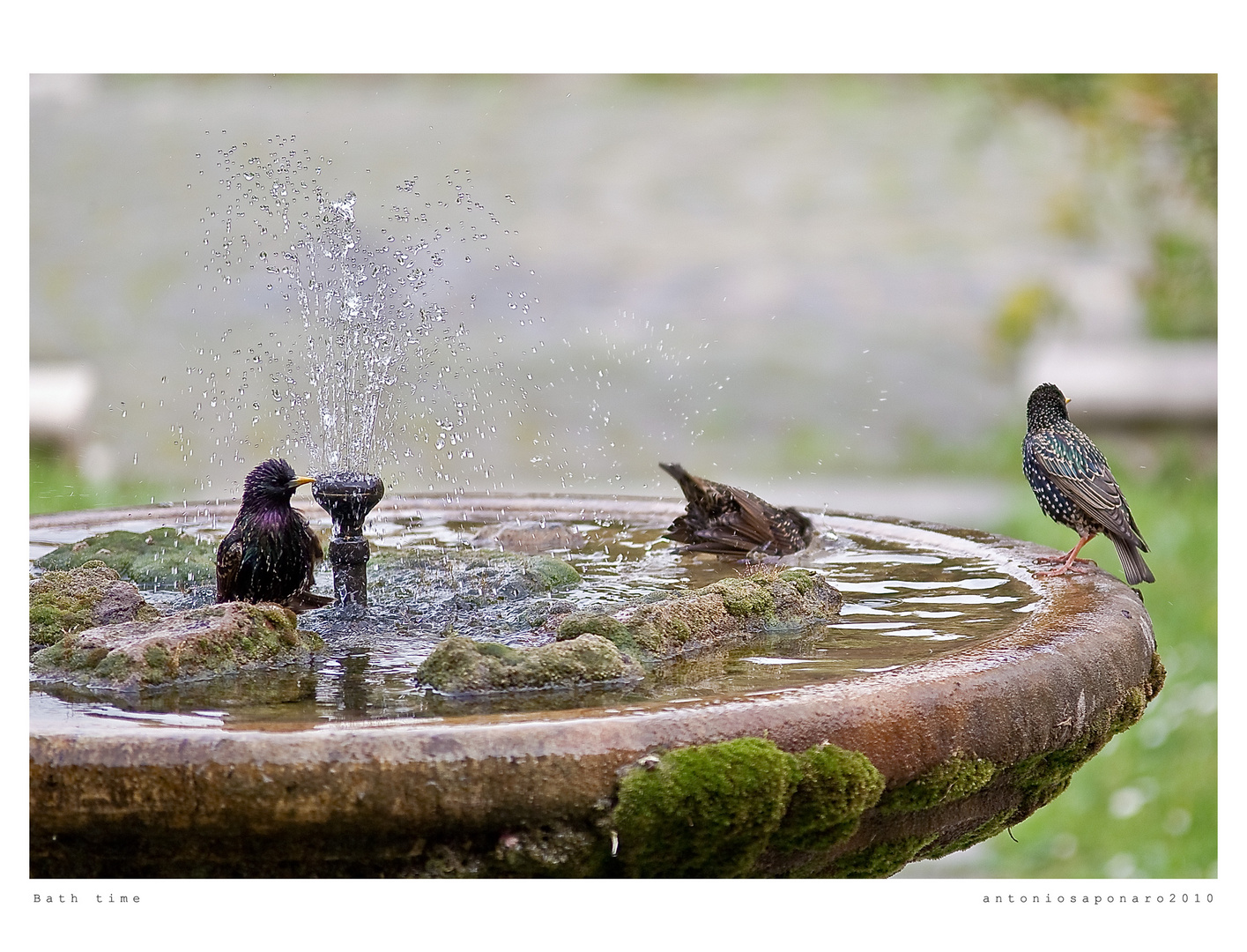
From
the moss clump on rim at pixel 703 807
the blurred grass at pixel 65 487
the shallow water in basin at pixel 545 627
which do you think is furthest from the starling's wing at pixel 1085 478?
the blurred grass at pixel 65 487

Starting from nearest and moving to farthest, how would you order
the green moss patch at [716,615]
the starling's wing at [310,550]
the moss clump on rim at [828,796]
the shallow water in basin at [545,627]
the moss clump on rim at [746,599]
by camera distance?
the moss clump on rim at [828,796] → the shallow water in basin at [545,627] → the green moss patch at [716,615] → the moss clump on rim at [746,599] → the starling's wing at [310,550]

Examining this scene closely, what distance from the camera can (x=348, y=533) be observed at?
12.2 ft

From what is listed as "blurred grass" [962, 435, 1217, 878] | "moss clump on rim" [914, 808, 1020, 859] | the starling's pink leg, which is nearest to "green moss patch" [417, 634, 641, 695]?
"moss clump on rim" [914, 808, 1020, 859]

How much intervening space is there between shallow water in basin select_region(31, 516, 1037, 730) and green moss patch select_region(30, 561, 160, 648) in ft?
0.92

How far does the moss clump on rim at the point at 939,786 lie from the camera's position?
260 centimetres

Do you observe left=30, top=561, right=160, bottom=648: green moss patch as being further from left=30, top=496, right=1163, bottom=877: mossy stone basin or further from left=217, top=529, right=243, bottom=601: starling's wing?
left=30, top=496, right=1163, bottom=877: mossy stone basin

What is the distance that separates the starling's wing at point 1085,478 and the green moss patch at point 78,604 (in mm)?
2779

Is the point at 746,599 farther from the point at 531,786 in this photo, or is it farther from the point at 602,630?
the point at 531,786

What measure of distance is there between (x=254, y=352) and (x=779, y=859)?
6427mm

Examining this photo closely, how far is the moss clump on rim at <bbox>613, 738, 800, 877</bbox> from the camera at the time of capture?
91.1 inches

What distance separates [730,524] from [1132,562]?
1.36 meters

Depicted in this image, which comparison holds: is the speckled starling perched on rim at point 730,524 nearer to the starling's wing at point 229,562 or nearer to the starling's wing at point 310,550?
the starling's wing at point 310,550

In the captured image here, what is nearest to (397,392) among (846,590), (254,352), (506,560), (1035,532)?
(506,560)

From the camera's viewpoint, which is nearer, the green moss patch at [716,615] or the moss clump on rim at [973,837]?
the moss clump on rim at [973,837]
